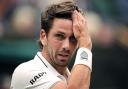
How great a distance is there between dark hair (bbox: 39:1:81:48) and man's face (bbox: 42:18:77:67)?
0.18ft

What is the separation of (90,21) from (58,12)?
771 centimetres

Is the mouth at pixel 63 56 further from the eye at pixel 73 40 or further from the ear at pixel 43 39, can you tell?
the ear at pixel 43 39


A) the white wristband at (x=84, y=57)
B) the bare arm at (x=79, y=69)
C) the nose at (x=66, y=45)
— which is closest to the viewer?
the bare arm at (x=79, y=69)

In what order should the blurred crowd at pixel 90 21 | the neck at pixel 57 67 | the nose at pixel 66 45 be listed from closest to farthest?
the nose at pixel 66 45 → the neck at pixel 57 67 → the blurred crowd at pixel 90 21

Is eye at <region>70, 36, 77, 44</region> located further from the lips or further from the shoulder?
the shoulder

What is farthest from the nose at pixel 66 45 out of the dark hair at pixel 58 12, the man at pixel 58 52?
the dark hair at pixel 58 12

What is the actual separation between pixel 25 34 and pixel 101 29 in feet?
5.32

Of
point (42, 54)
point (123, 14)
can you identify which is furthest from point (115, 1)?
point (42, 54)

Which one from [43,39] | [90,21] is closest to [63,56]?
[43,39]

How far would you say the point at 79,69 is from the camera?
6012mm

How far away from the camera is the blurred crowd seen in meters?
13.6

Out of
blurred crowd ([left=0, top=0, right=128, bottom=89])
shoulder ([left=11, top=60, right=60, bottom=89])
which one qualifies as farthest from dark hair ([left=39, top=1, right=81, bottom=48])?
blurred crowd ([left=0, top=0, right=128, bottom=89])

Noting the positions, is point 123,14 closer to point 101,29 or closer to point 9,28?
point 101,29

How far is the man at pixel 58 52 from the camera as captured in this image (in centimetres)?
610
